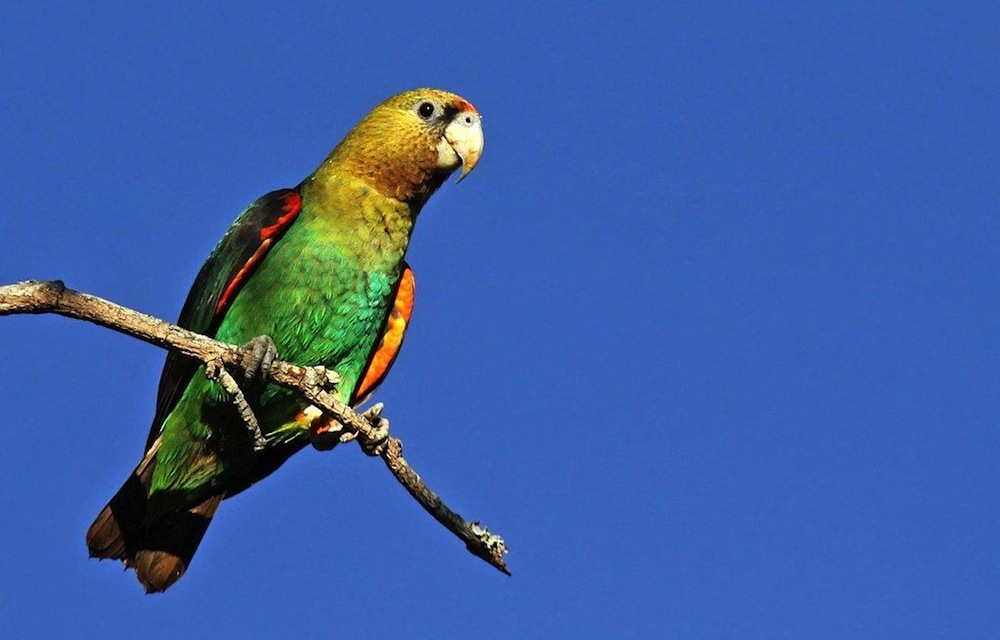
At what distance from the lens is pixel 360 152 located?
869 centimetres

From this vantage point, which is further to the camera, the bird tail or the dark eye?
the dark eye

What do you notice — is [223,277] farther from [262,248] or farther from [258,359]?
[258,359]

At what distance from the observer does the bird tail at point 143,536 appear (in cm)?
796

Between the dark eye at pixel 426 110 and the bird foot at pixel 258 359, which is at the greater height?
A: the dark eye at pixel 426 110

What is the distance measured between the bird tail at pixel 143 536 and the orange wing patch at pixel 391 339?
4.68 feet

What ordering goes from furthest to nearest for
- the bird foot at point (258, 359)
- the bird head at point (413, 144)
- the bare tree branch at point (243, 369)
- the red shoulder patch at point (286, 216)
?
the bird head at point (413, 144)
the red shoulder patch at point (286, 216)
the bird foot at point (258, 359)
the bare tree branch at point (243, 369)

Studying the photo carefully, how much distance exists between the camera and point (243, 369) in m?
6.54

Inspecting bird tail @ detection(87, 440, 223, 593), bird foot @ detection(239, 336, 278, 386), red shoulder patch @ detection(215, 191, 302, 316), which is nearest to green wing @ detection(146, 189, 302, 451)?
red shoulder patch @ detection(215, 191, 302, 316)

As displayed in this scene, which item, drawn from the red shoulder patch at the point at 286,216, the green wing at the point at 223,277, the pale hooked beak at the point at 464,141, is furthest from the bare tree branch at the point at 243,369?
the pale hooked beak at the point at 464,141

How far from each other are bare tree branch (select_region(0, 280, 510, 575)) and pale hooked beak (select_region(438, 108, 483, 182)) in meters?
2.37

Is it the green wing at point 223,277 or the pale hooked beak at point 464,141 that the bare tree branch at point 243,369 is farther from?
the pale hooked beak at point 464,141

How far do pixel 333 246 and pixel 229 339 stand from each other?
876 millimetres

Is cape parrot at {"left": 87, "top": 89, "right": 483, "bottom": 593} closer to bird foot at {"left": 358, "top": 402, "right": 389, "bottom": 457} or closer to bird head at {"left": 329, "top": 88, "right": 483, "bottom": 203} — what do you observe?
bird head at {"left": 329, "top": 88, "right": 483, "bottom": 203}

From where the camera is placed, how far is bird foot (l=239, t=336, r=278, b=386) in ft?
21.7
